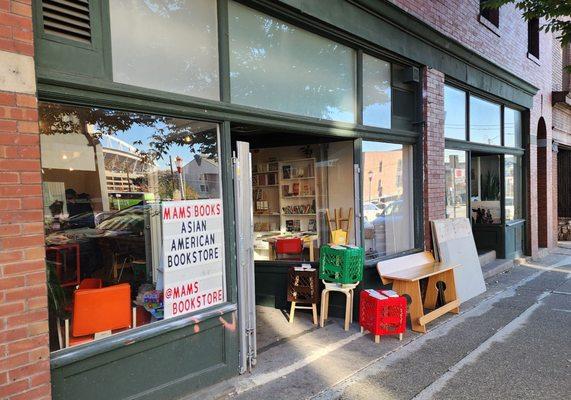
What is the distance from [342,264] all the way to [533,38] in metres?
9.32

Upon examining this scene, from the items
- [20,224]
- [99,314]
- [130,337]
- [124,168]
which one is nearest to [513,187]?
[124,168]

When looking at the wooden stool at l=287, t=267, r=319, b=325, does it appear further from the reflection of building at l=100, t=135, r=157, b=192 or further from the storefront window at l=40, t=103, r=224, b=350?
the reflection of building at l=100, t=135, r=157, b=192

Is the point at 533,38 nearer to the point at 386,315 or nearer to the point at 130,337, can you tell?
the point at 386,315

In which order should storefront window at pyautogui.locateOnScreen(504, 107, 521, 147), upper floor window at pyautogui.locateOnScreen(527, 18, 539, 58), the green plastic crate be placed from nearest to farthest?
the green plastic crate, storefront window at pyautogui.locateOnScreen(504, 107, 521, 147), upper floor window at pyautogui.locateOnScreen(527, 18, 539, 58)

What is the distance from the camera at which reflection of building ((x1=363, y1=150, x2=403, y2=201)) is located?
6.01m

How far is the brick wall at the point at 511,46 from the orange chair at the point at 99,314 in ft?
16.4

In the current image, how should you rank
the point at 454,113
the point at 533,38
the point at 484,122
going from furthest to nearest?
1. the point at 533,38
2. the point at 484,122
3. the point at 454,113

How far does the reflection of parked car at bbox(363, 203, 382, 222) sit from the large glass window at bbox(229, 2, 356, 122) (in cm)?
A: 121

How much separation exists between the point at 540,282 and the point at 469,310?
2658mm

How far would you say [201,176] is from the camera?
3979 mm

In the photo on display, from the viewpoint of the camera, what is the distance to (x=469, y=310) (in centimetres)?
615

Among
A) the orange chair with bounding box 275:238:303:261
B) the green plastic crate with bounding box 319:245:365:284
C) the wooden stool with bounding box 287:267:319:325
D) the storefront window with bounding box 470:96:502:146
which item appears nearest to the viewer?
the green plastic crate with bounding box 319:245:365:284

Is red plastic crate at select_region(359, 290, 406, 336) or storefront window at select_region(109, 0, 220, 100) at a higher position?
storefront window at select_region(109, 0, 220, 100)

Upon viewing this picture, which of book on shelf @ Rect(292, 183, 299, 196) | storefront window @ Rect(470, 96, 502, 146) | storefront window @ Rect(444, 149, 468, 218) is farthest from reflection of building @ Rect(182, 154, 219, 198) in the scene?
storefront window @ Rect(470, 96, 502, 146)
